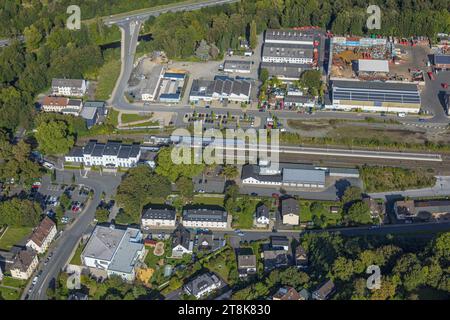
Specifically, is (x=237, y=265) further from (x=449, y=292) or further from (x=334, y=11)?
(x=334, y=11)

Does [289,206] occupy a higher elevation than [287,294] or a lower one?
higher

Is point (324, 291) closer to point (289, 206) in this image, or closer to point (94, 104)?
point (289, 206)

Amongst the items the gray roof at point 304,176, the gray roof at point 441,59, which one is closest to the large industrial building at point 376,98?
the gray roof at point 441,59

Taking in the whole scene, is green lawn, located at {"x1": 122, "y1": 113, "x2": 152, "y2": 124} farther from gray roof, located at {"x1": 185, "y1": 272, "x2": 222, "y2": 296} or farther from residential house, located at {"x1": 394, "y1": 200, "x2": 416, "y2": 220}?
residential house, located at {"x1": 394, "y1": 200, "x2": 416, "y2": 220}

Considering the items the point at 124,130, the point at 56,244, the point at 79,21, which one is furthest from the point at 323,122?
the point at 79,21

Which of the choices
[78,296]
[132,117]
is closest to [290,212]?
[78,296]
